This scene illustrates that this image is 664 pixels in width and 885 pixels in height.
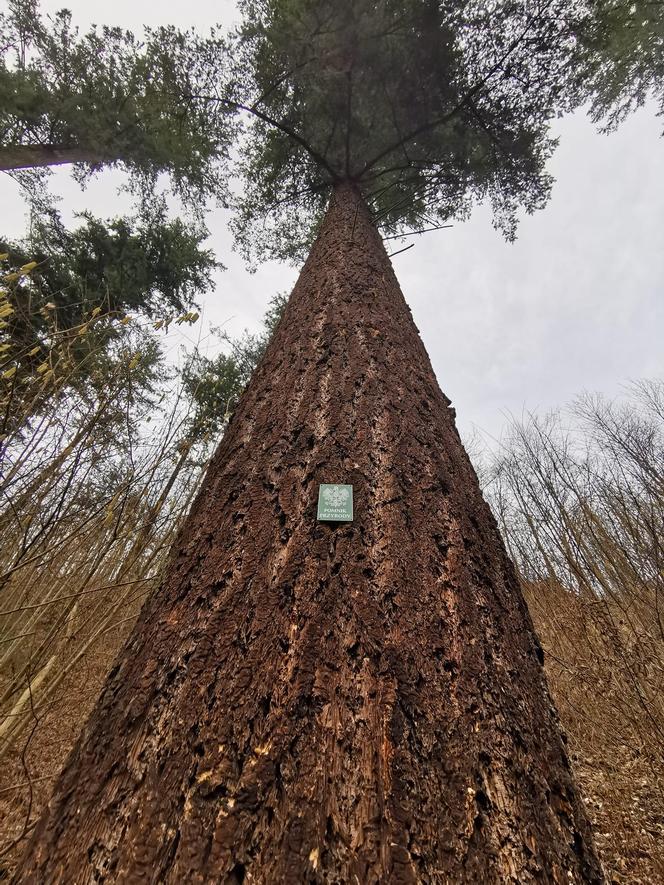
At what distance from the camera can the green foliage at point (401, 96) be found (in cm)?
395

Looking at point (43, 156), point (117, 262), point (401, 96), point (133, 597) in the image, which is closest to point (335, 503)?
point (133, 597)

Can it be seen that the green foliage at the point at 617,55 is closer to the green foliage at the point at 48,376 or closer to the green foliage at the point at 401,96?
the green foliage at the point at 401,96

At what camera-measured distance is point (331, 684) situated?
676 mm

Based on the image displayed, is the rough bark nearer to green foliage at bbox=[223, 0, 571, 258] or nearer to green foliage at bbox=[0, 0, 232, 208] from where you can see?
green foliage at bbox=[0, 0, 232, 208]

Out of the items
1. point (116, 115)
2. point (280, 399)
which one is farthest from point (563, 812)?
point (116, 115)

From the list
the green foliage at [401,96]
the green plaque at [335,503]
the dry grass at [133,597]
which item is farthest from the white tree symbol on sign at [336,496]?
the green foliage at [401,96]

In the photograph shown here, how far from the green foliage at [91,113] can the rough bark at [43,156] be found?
0.04 feet

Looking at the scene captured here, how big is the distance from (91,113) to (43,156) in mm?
978

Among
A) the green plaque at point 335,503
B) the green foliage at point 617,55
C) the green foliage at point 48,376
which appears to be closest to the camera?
the green plaque at point 335,503

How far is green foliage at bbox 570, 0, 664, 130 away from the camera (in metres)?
3.95

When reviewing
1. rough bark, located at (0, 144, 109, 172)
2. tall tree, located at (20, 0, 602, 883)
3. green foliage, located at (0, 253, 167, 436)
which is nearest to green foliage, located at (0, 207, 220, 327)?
rough bark, located at (0, 144, 109, 172)

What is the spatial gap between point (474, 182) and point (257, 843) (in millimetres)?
6172

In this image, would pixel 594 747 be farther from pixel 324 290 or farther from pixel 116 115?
pixel 116 115

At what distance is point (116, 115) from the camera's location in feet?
17.4
